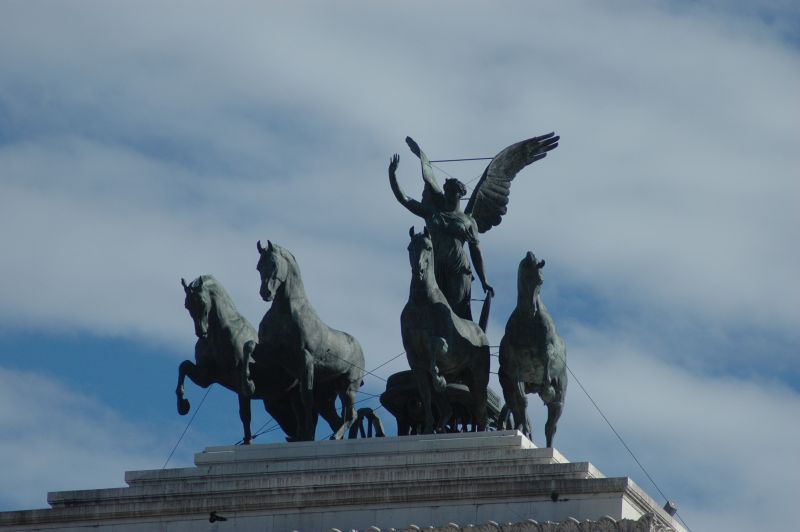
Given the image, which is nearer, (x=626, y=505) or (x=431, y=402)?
(x=626, y=505)

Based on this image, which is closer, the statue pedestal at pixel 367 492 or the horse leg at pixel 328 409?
the statue pedestal at pixel 367 492

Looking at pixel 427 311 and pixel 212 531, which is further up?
pixel 427 311

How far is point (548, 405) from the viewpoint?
56.2 m

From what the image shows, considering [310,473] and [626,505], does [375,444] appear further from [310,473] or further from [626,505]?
[626,505]

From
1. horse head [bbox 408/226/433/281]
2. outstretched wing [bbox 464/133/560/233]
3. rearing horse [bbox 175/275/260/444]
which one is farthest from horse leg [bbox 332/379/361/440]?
outstretched wing [bbox 464/133/560/233]

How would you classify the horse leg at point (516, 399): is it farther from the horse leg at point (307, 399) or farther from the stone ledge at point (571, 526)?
the stone ledge at point (571, 526)

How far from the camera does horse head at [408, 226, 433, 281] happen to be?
56.3 meters

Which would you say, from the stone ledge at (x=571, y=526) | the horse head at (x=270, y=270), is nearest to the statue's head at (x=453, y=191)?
the horse head at (x=270, y=270)

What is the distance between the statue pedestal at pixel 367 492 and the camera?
53.7 meters

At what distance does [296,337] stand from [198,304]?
164 cm

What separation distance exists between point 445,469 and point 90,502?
567 cm

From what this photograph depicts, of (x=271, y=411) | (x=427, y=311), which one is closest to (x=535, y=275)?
(x=427, y=311)

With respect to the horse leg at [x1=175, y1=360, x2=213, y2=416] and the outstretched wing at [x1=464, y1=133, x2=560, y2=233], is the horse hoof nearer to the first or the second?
the horse leg at [x1=175, y1=360, x2=213, y2=416]

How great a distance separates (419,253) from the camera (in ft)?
185
